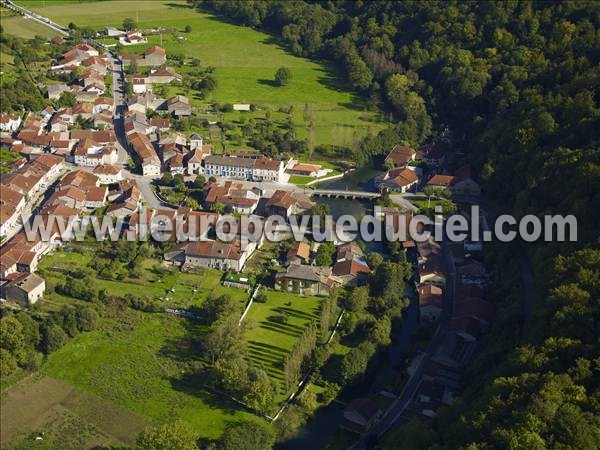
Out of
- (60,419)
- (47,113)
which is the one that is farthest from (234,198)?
(47,113)

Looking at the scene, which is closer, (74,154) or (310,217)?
(310,217)

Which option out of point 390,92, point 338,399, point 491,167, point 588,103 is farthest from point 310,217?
point 390,92

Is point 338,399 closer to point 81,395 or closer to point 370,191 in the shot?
point 81,395

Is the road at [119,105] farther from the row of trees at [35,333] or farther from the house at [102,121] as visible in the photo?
the row of trees at [35,333]

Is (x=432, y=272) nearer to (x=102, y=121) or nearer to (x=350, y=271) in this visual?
(x=350, y=271)

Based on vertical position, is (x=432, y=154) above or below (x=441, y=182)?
above

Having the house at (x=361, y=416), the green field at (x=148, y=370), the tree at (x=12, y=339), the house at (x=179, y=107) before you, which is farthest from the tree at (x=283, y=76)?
the house at (x=361, y=416)
